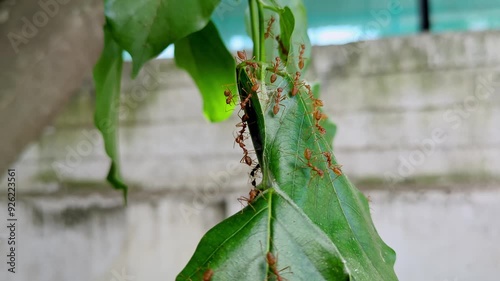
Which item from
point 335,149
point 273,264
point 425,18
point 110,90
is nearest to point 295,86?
point 273,264

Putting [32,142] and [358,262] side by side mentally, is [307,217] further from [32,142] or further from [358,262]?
[32,142]

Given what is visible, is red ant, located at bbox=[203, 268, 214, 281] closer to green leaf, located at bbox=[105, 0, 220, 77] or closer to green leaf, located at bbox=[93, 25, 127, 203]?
green leaf, located at bbox=[105, 0, 220, 77]

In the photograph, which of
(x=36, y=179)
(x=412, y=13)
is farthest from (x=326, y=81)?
(x=36, y=179)

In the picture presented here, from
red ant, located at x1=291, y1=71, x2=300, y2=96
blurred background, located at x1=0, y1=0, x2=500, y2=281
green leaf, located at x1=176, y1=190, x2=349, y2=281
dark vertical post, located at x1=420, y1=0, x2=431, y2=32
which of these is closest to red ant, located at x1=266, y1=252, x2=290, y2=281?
green leaf, located at x1=176, y1=190, x2=349, y2=281

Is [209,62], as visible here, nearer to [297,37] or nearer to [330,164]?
[297,37]

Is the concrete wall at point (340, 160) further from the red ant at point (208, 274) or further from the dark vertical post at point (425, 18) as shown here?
the red ant at point (208, 274)

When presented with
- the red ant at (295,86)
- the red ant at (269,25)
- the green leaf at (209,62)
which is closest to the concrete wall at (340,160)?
the green leaf at (209,62)
